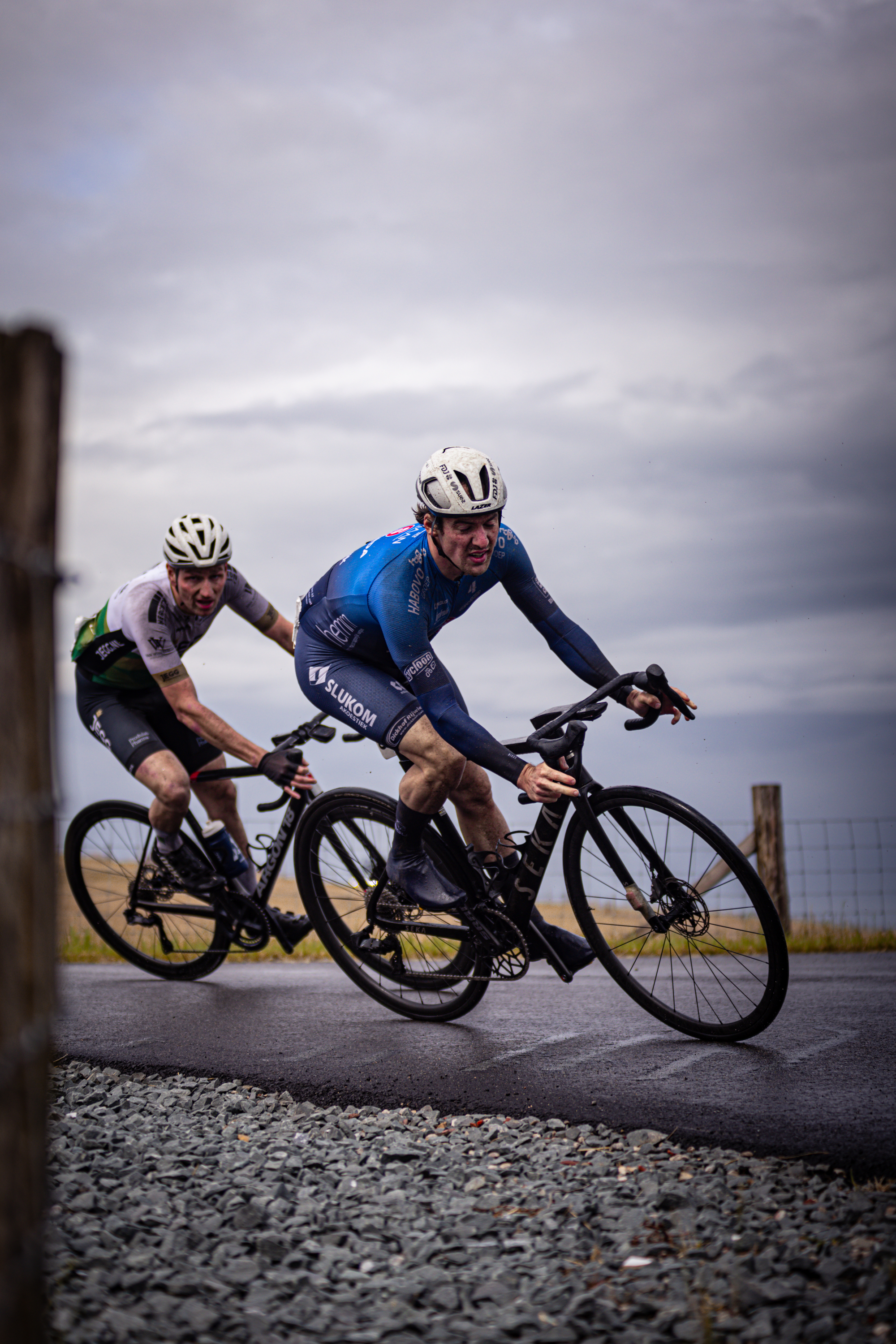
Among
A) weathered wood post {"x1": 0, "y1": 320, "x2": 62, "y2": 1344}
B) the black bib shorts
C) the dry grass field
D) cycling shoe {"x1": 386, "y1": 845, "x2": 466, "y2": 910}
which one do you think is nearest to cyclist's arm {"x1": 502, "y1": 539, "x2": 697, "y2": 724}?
cycling shoe {"x1": 386, "y1": 845, "x2": 466, "y2": 910}

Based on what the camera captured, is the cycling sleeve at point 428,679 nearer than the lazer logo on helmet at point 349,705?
Yes

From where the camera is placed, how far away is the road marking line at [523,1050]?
4598mm

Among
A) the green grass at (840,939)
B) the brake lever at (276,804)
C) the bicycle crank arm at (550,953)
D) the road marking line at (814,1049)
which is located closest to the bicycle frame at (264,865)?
the brake lever at (276,804)

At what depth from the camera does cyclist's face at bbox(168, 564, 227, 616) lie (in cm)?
642

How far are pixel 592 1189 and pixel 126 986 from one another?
4818 millimetres

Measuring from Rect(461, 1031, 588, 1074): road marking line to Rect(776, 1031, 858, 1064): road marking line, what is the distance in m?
1.03

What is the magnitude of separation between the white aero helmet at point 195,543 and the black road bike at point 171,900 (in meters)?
1.18

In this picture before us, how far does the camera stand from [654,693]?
15.9 feet

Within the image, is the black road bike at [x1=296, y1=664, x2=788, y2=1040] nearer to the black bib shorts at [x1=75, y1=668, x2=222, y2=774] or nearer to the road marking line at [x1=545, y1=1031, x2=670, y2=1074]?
the road marking line at [x1=545, y1=1031, x2=670, y2=1074]

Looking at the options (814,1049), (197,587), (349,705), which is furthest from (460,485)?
(814,1049)

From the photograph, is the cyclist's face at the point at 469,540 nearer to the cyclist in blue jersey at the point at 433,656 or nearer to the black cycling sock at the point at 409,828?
the cyclist in blue jersey at the point at 433,656

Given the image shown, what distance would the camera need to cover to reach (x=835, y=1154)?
11.0 ft

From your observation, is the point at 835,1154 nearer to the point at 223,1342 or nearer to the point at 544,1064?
the point at 544,1064

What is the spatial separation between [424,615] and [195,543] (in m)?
2.05
